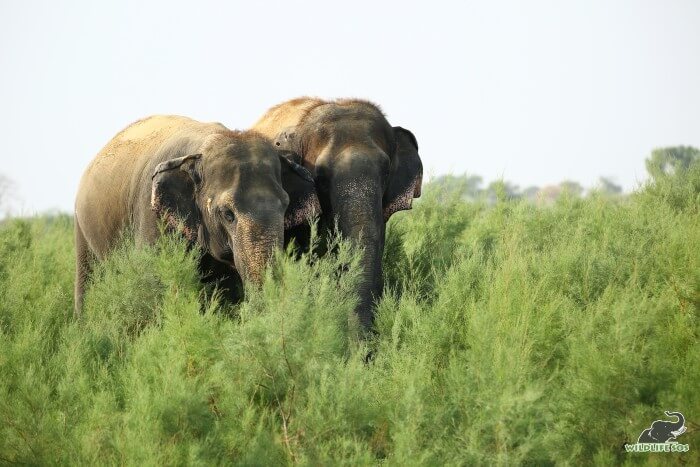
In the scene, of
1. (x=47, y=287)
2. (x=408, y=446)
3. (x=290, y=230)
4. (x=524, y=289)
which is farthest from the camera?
(x=47, y=287)

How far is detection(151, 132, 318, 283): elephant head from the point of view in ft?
26.9

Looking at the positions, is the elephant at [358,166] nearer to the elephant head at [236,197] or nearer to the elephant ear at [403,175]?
the elephant ear at [403,175]

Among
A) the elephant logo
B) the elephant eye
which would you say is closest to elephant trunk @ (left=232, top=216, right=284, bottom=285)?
the elephant eye

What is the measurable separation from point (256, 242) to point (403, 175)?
288 centimetres

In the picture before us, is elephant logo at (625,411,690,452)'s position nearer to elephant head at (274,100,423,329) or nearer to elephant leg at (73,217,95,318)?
elephant head at (274,100,423,329)

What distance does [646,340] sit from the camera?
665cm

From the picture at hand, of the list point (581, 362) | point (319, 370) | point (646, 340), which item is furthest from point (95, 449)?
point (646, 340)

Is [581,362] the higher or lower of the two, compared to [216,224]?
lower

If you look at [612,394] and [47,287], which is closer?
[612,394]

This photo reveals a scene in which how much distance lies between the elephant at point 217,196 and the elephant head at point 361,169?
0.34 m

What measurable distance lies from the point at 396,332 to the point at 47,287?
549 cm

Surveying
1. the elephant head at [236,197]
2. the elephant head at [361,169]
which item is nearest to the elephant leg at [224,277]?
the elephant head at [236,197]

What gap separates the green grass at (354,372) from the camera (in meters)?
5.71

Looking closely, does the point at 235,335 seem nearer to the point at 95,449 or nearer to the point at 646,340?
the point at 95,449
